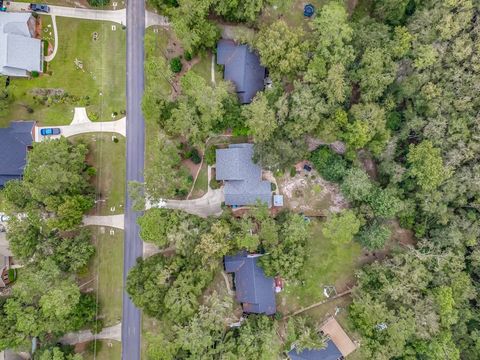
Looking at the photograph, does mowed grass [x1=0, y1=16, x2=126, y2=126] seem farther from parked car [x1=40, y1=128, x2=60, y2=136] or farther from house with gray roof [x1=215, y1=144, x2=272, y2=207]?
house with gray roof [x1=215, y1=144, x2=272, y2=207]

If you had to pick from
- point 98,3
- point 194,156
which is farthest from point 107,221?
point 98,3

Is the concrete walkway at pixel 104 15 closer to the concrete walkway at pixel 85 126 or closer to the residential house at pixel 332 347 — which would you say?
the concrete walkway at pixel 85 126

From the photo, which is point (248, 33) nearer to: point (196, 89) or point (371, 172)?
point (196, 89)

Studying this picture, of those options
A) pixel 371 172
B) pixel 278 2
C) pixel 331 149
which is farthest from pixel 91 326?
pixel 278 2

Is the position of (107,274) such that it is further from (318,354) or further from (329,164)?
(329,164)

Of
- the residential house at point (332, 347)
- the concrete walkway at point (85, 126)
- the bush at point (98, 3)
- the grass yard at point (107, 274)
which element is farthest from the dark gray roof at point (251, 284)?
the bush at point (98, 3)

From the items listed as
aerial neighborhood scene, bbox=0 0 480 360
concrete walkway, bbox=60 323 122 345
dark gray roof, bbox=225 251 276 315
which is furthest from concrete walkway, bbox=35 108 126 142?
concrete walkway, bbox=60 323 122 345
